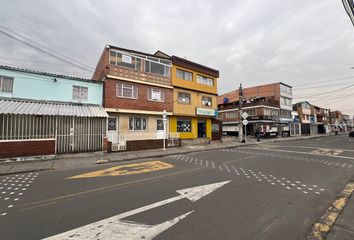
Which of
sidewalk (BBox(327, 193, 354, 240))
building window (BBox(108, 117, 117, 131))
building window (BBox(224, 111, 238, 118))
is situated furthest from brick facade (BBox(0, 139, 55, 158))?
building window (BBox(224, 111, 238, 118))

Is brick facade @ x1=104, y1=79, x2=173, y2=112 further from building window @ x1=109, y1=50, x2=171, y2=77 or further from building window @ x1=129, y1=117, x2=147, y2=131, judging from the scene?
building window @ x1=109, y1=50, x2=171, y2=77

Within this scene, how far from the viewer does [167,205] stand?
15.2 feet

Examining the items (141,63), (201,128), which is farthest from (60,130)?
(201,128)

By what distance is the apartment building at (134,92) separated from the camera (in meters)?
16.6

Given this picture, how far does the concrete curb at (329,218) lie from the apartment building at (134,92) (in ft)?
45.2

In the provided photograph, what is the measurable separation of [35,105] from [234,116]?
37.1 meters

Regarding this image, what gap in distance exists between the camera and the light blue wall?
13227mm

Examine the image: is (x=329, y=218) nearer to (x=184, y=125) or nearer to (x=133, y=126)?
(x=133, y=126)

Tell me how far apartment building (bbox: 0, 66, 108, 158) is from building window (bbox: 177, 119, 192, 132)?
918 centimetres

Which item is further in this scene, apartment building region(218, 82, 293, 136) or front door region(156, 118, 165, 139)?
apartment building region(218, 82, 293, 136)

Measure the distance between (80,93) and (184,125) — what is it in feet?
38.3

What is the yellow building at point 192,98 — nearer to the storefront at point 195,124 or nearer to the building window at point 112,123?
the storefront at point 195,124

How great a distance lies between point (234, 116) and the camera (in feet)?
138

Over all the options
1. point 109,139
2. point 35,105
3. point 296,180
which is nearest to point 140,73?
point 109,139
